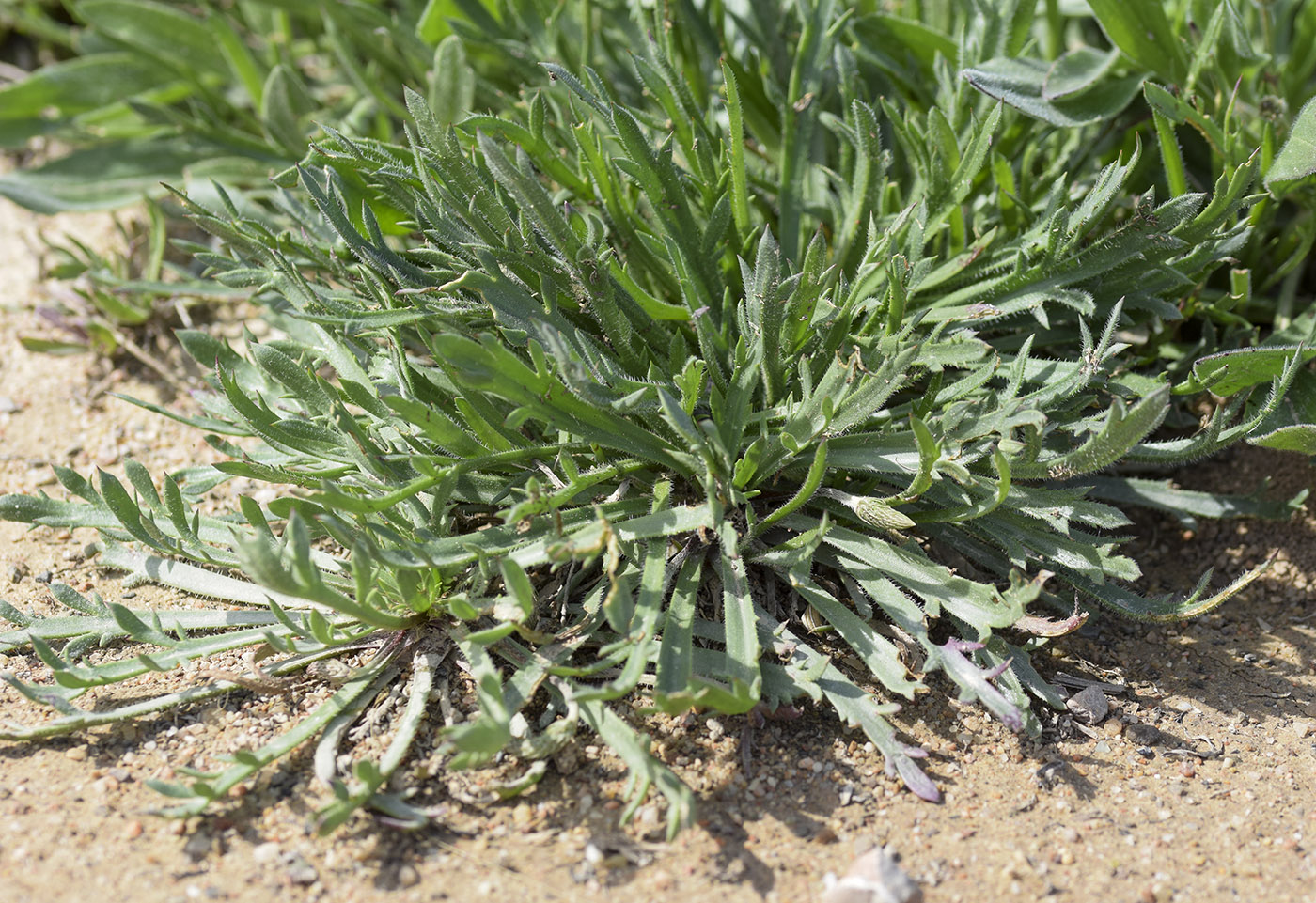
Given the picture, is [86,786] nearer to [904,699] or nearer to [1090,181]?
[904,699]

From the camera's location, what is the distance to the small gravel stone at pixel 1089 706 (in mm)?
1889

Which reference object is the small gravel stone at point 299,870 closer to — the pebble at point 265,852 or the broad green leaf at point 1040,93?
the pebble at point 265,852

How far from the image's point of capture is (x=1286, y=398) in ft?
7.38

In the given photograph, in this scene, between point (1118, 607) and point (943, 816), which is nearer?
point (943, 816)

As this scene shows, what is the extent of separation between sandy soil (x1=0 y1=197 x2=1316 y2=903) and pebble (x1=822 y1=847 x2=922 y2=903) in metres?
0.03

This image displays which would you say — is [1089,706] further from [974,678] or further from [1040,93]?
[1040,93]

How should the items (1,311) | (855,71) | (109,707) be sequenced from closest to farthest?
(109,707)
(855,71)
(1,311)

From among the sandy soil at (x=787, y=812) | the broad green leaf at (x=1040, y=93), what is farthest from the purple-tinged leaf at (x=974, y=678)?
the broad green leaf at (x=1040, y=93)

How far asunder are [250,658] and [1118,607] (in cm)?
166

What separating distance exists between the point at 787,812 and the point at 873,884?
0.22 m

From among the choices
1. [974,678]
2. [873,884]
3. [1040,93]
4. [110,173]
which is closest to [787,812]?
[873,884]

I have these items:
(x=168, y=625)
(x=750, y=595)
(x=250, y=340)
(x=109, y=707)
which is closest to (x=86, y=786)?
(x=109, y=707)

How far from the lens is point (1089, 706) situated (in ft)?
6.22

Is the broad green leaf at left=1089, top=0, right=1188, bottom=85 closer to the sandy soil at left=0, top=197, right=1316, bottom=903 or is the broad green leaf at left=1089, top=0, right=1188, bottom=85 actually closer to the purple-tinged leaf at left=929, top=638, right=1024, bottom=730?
the sandy soil at left=0, top=197, right=1316, bottom=903
